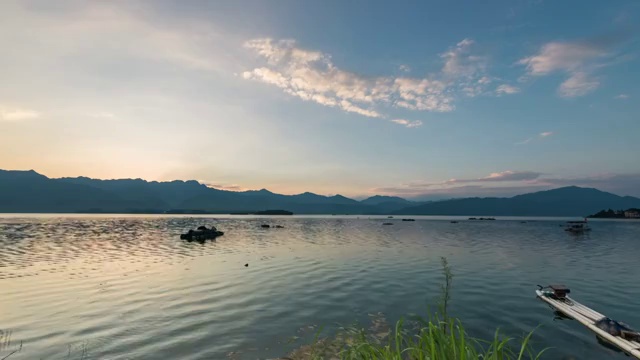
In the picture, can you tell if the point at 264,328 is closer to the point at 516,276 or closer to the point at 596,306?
the point at 596,306

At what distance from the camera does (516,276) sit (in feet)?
127

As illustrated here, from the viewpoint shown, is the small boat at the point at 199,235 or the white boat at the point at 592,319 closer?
the white boat at the point at 592,319

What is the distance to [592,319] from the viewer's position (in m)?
21.8

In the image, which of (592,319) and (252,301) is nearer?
(592,319)

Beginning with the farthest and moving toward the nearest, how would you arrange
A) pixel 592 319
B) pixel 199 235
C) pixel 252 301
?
pixel 199 235 < pixel 252 301 < pixel 592 319

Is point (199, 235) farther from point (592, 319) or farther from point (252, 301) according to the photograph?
point (592, 319)

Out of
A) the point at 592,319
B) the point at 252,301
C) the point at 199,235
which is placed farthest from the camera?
the point at 199,235

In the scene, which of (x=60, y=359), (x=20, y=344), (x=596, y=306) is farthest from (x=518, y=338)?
(x=20, y=344)

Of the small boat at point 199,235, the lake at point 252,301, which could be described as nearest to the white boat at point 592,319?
the lake at point 252,301

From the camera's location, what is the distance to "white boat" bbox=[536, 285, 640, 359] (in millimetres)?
17402

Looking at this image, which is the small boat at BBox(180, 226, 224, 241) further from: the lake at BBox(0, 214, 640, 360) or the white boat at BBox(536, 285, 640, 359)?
the white boat at BBox(536, 285, 640, 359)

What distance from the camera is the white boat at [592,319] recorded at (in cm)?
1740

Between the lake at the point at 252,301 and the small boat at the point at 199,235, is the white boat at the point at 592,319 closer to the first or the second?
the lake at the point at 252,301

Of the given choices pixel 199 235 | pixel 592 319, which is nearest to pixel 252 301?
pixel 592 319
